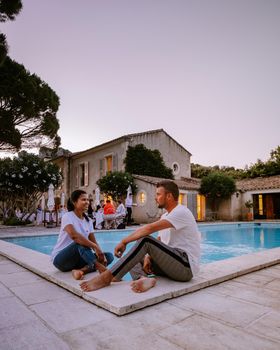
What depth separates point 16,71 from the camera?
1416 cm

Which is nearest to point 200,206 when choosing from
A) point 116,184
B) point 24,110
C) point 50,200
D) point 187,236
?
point 116,184

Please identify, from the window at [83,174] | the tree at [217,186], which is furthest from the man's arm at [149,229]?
the window at [83,174]

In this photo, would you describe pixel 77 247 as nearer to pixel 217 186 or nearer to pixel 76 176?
pixel 217 186

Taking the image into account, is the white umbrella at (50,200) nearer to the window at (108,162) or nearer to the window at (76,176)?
the window at (108,162)

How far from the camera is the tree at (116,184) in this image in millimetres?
16891

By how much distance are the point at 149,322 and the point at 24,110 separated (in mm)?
15220

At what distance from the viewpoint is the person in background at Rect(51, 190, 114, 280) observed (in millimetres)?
3031

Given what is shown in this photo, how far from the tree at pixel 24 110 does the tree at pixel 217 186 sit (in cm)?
1161

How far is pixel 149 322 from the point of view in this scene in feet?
6.29

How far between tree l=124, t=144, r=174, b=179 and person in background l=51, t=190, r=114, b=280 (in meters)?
16.8

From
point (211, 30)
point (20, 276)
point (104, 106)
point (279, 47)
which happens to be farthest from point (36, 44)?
point (20, 276)

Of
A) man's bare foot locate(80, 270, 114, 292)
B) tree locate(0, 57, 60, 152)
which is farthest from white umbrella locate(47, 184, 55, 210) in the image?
man's bare foot locate(80, 270, 114, 292)

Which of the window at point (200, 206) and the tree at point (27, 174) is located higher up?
the tree at point (27, 174)

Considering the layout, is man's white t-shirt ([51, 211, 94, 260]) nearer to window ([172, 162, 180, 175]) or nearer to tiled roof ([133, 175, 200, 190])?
tiled roof ([133, 175, 200, 190])
